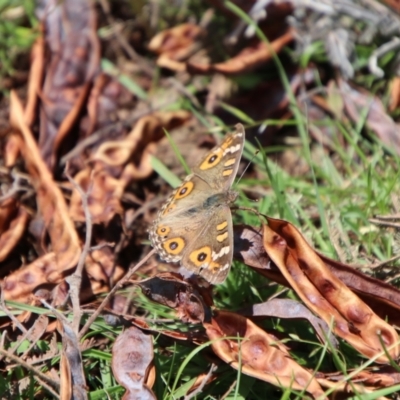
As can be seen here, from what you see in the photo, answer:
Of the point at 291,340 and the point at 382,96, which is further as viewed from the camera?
the point at 382,96

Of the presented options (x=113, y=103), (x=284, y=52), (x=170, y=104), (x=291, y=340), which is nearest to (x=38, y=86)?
(x=113, y=103)

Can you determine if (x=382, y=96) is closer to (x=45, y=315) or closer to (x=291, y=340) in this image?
(x=291, y=340)

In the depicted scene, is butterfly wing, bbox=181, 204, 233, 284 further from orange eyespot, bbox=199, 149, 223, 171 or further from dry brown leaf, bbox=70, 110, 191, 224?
dry brown leaf, bbox=70, 110, 191, 224

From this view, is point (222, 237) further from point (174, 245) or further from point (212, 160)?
point (212, 160)

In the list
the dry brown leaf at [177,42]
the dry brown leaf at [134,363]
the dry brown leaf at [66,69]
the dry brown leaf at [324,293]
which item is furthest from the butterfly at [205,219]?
the dry brown leaf at [177,42]

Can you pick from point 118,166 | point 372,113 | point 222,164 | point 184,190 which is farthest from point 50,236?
point 372,113

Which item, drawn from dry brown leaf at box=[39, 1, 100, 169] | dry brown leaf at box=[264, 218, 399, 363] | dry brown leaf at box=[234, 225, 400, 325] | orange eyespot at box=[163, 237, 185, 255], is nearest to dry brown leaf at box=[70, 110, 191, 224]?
dry brown leaf at box=[39, 1, 100, 169]
